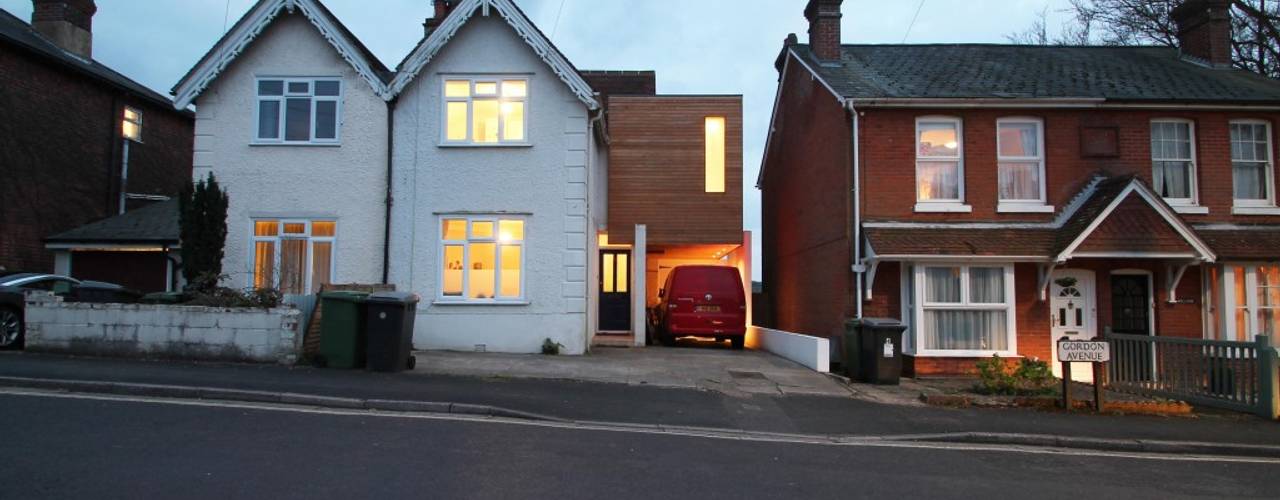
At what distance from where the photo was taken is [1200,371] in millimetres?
11656

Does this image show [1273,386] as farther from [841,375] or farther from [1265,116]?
[1265,116]

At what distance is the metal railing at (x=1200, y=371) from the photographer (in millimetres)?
10867

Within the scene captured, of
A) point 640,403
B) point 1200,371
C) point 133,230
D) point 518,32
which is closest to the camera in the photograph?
point 640,403

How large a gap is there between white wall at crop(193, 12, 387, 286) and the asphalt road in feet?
21.5

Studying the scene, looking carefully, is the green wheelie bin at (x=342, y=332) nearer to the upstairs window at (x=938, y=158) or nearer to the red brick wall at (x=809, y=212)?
the red brick wall at (x=809, y=212)

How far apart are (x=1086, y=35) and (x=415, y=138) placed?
2543 centimetres

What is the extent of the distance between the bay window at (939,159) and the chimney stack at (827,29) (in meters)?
3.37

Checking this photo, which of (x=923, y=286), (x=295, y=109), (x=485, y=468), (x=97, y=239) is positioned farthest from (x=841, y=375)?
(x=97, y=239)

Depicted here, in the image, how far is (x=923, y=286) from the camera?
14.6 metres

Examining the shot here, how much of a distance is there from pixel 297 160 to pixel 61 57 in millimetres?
9995

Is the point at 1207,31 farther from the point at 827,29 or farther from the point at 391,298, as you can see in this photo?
the point at 391,298

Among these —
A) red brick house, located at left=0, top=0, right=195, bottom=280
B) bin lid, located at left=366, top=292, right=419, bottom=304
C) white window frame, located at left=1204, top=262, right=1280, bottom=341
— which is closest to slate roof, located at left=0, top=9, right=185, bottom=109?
red brick house, located at left=0, top=0, right=195, bottom=280

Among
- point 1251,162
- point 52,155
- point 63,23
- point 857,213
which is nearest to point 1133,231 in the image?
point 1251,162

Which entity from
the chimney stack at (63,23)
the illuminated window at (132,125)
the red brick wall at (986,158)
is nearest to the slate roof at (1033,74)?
the red brick wall at (986,158)
